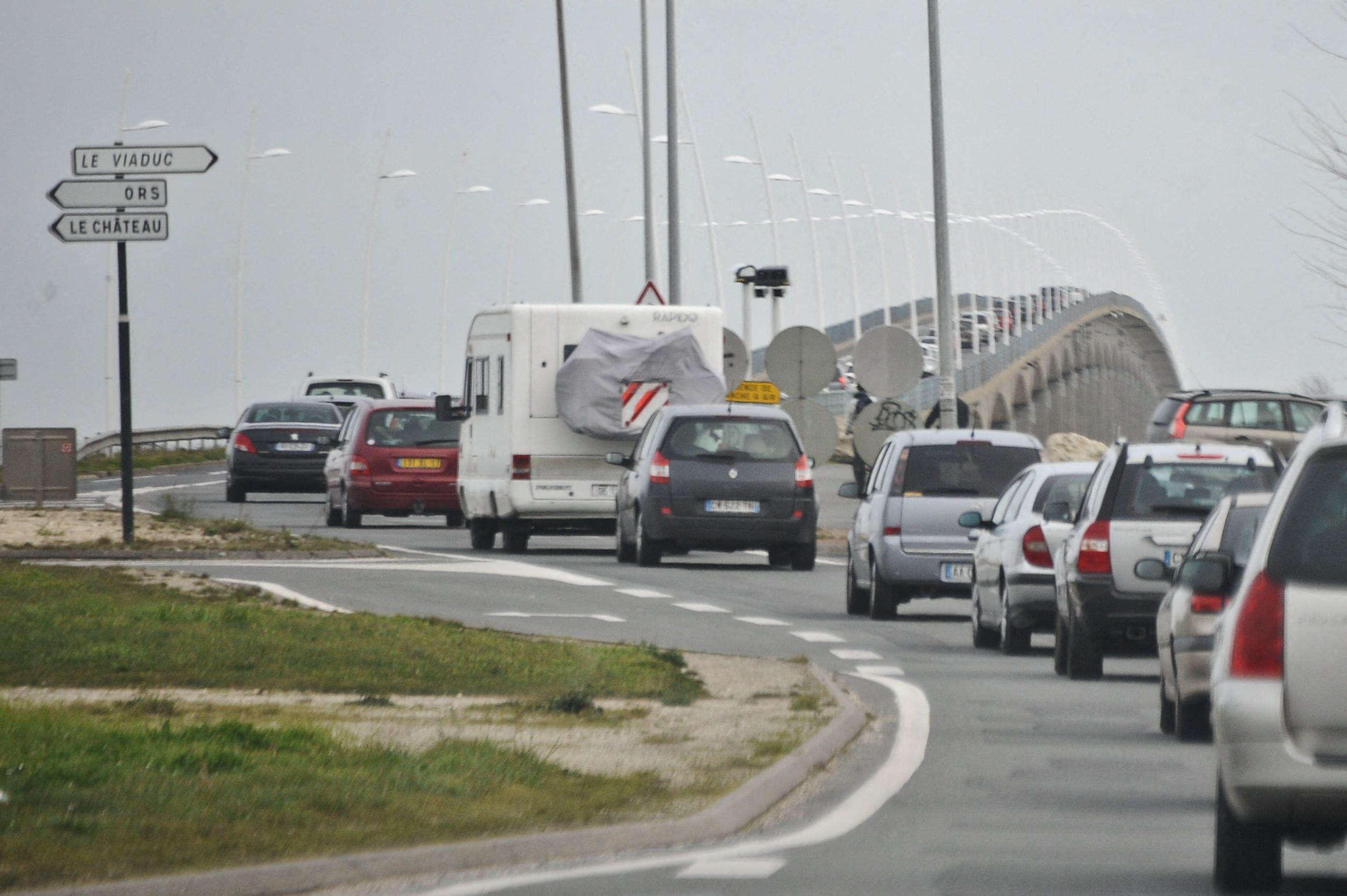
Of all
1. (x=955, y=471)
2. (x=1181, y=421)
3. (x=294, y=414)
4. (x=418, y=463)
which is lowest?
(x=955, y=471)

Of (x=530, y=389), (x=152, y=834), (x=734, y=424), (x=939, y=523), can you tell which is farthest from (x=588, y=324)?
(x=152, y=834)

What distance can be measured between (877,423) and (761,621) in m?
10.6

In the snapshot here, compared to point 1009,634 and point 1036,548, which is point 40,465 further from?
point 1036,548

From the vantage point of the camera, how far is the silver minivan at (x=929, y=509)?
22125 mm

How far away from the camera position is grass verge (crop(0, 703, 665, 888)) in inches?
330

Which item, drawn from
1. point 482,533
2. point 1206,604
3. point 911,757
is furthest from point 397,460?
point 911,757

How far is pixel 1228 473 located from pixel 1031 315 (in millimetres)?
94065

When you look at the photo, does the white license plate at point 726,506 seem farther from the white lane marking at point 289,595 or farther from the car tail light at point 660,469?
the white lane marking at point 289,595

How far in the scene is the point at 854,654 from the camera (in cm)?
1858

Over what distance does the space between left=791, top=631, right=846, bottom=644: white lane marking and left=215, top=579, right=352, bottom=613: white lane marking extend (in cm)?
327

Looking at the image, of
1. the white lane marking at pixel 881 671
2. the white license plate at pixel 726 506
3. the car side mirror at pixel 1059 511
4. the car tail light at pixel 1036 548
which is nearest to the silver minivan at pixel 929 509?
the car tail light at pixel 1036 548

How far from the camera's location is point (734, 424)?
28469mm

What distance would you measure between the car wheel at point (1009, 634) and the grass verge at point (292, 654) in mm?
3010

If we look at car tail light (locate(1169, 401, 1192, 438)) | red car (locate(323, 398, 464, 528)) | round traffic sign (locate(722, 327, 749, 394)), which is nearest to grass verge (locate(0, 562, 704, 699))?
red car (locate(323, 398, 464, 528))
